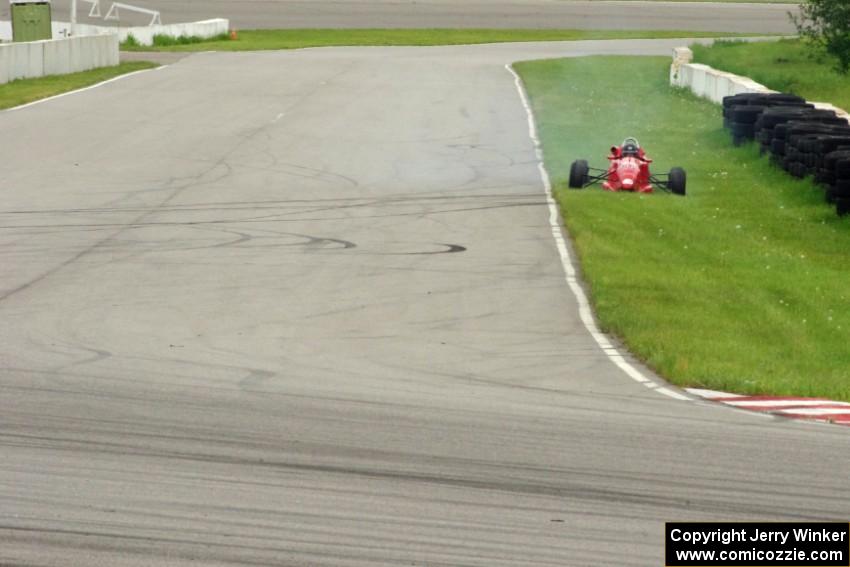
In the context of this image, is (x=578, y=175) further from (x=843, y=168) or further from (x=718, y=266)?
(x=718, y=266)

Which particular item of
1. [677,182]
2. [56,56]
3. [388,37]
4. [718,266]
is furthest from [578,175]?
[388,37]

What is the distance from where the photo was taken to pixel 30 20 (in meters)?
45.6

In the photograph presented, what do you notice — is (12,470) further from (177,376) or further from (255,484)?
(177,376)

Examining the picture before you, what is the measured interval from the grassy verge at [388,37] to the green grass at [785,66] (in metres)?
14.8

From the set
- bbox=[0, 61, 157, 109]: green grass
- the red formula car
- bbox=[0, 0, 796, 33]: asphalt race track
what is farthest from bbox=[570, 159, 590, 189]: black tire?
bbox=[0, 0, 796, 33]: asphalt race track

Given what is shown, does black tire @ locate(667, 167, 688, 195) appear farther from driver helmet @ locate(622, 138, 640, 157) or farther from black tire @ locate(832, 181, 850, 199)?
black tire @ locate(832, 181, 850, 199)

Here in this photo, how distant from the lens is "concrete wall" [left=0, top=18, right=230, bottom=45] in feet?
171

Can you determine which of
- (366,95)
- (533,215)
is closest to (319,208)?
(533,215)

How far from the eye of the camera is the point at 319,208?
20.0 meters

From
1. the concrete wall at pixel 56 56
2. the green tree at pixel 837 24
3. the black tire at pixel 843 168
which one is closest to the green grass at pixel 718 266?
the black tire at pixel 843 168

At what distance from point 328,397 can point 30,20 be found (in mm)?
38569

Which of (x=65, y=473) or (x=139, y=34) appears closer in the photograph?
(x=65, y=473)

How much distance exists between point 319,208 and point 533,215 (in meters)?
2.92

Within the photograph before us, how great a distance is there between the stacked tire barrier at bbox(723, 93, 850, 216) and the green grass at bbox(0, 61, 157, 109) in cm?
1586
